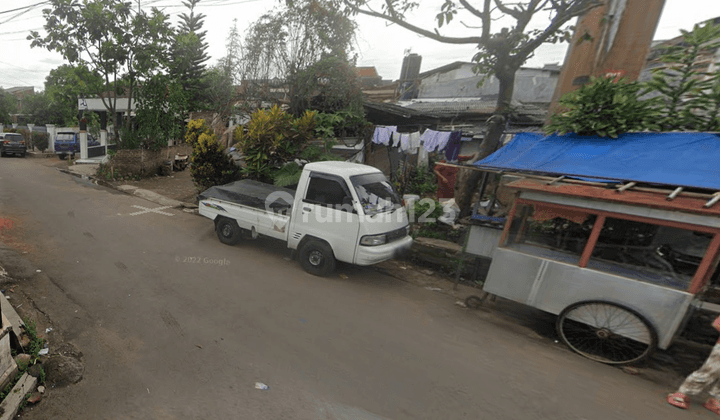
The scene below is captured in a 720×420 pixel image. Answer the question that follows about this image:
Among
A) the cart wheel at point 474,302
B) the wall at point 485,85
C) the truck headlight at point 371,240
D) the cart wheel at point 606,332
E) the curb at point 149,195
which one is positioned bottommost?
the curb at point 149,195

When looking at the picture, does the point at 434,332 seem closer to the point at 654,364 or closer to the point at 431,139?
the point at 654,364

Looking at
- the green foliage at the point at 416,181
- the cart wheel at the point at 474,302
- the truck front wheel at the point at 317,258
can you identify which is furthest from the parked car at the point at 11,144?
the cart wheel at the point at 474,302

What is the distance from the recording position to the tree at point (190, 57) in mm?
14727

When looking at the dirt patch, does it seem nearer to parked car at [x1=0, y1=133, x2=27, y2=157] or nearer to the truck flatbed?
the truck flatbed

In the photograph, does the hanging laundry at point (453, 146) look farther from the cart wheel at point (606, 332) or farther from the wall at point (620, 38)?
the cart wheel at point (606, 332)

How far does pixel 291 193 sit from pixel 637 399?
6.01m

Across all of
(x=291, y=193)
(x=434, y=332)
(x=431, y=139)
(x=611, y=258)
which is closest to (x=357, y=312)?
(x=434, y=332)

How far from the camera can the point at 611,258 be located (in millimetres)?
4617

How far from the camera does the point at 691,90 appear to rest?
5.11 metres

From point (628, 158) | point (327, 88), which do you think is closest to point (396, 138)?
point (327, 88)

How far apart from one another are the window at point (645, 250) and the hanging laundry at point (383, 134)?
814cm

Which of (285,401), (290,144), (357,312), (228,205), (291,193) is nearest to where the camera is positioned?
(285,401)

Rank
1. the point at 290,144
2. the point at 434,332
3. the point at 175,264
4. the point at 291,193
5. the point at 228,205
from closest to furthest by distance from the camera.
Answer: the point at 434,332
the point at 175,264
the point at 291,193
the point at 228,205
the point at 290,144

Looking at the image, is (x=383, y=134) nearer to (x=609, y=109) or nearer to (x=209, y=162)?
(x=209, y=162)
